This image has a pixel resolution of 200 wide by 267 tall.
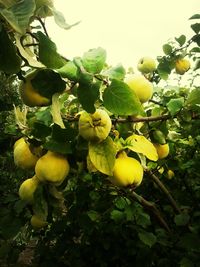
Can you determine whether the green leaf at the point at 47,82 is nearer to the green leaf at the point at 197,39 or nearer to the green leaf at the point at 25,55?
the green leaf at the point at 25,55

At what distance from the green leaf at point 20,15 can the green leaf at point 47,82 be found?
17 centimetres

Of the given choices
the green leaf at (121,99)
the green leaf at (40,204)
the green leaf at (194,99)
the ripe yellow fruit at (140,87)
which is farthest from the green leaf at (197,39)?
the green leaf at (40,204)

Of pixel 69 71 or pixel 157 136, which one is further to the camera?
pixel 157 136

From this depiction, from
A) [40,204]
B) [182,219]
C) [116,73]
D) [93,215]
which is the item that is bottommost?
[93,215]

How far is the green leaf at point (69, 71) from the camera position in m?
0.82

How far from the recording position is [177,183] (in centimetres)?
267

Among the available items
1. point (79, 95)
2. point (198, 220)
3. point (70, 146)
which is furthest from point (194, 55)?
point (79, 95)

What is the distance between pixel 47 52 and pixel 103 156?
337 mm

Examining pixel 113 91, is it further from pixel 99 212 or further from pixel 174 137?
pixel 99 212

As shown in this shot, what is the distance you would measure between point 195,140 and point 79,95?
147cm

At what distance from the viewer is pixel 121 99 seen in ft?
3.06

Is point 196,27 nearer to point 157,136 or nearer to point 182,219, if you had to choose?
point 157,136

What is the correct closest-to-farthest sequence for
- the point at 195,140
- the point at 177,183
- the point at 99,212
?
the point at 195,140 → the point at 99,212 → the point at 177,183

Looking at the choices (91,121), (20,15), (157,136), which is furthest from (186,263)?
(20,15)
